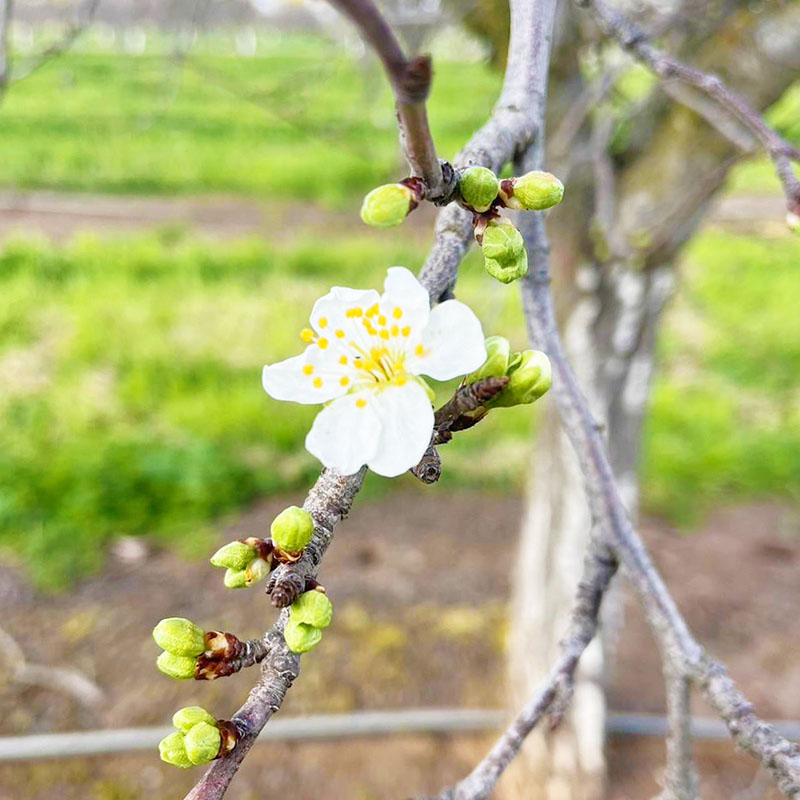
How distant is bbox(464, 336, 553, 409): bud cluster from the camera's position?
0.69 m

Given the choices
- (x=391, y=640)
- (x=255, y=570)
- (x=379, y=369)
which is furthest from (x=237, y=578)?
(x=391, y=640)

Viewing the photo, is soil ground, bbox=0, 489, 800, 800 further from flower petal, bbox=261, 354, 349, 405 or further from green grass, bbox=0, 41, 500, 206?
green grass, bbox=0, 41, 500, 206

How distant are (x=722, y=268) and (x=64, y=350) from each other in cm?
511

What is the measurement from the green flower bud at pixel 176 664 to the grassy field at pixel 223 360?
1867 millimetres

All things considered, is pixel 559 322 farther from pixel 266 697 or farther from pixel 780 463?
pixel 780 463

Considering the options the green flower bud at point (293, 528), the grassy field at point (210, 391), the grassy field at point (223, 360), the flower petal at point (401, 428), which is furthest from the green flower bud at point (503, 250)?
the grassy field at point (210, 391)

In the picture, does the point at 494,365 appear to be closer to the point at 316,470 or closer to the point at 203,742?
the point at 203,742

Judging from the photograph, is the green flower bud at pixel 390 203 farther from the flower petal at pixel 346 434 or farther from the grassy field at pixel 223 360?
the grassy field at pixel 223 360

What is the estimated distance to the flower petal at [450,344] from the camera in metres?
0.65

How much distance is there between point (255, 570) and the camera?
66 centimetres

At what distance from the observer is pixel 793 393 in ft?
16.2

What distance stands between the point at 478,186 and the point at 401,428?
0.20 m

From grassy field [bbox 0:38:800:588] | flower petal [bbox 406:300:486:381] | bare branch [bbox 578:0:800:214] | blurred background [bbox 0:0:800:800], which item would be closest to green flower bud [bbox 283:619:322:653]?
flower petal [bbox 406:300:486:381]

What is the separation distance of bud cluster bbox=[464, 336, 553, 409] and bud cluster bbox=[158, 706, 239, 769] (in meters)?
0.34
